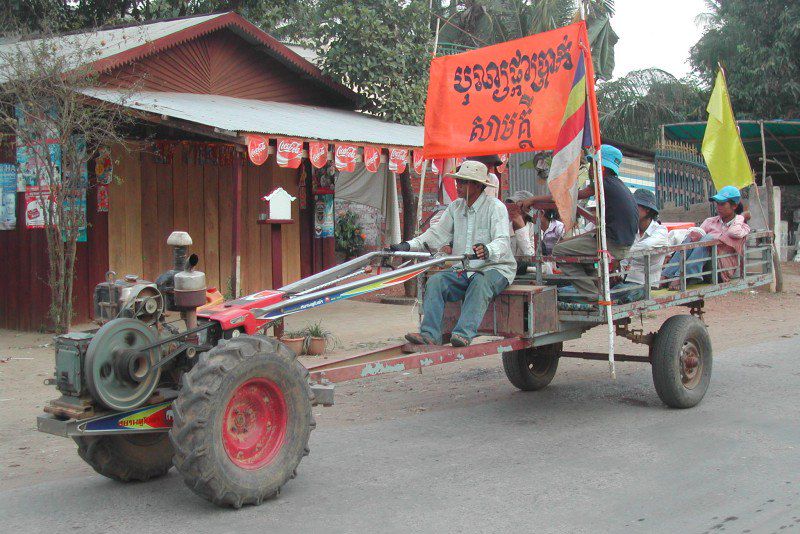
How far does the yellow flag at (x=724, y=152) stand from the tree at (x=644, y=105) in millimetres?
17044

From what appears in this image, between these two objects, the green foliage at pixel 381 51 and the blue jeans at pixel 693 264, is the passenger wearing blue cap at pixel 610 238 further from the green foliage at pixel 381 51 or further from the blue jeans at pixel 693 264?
the green foliage at pixel 381 51

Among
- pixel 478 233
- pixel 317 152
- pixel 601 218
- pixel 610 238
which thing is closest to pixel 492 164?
pixel 478 233

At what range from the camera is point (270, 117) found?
12.2 metres

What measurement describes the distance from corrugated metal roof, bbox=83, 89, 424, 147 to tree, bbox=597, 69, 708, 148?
14227mm

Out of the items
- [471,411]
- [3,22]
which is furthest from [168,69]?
[471,411]

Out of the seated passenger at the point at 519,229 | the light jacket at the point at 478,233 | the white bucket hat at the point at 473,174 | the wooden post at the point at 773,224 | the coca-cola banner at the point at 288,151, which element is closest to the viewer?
the light jacket at the point at 478,233

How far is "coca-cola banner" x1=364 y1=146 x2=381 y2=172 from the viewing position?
472 inches

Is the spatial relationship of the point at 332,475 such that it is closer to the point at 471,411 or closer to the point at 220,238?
the point at 471,411

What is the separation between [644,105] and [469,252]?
22365 millimetres

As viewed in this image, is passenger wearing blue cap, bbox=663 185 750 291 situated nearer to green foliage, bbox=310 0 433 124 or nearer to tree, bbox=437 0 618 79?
green foliage, bbox=310 0 433 124

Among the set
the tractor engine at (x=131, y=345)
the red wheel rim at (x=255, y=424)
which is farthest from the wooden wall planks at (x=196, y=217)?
the red wheel rim at (x=255, y=424)

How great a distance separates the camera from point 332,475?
17.3 ft

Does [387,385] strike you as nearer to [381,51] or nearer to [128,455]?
[128,455]

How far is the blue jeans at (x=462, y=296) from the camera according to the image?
592 centimetres
